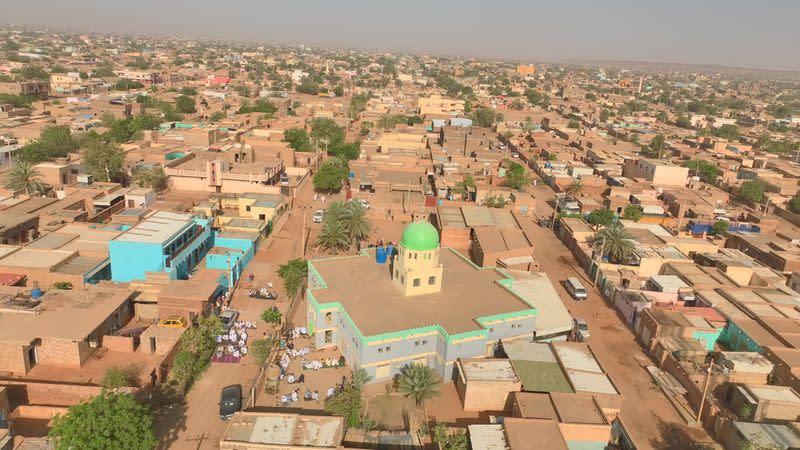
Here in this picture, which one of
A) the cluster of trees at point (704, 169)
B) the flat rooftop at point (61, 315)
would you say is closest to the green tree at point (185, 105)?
the flat rooftop at point (61, 315)

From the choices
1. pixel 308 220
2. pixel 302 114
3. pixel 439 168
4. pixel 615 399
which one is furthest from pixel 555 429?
pixel 302 114

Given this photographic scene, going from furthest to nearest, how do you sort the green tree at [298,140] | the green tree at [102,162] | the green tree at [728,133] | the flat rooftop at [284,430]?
1. the green tree at [728,133]
2. the green tree at [298,140]
3. the green tree at [102,162]
4. the flat rooftop at [284,430]

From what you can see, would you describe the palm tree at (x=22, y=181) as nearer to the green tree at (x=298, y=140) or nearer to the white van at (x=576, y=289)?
the green tree at (x=298, y=140)

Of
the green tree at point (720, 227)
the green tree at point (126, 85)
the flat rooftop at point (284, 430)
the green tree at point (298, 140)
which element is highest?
the green tree at point (126, 85)

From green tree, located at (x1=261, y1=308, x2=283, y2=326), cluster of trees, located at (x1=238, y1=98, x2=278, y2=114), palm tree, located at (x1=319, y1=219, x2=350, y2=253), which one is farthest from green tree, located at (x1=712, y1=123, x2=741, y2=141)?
green tree, located at (x1=261, y1=308, x2=283, y2=326)

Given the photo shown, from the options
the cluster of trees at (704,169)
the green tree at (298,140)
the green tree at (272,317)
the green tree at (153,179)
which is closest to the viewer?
the green tree at (272,317)

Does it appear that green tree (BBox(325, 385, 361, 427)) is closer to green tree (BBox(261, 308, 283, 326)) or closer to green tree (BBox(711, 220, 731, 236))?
green tree (BBox(261, 308, 283, 326))

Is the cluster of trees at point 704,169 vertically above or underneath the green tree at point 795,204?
above

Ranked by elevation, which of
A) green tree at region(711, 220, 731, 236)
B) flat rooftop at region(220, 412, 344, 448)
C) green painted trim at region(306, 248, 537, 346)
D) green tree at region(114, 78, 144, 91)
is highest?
green tree at region(114, 78, 144, 91)

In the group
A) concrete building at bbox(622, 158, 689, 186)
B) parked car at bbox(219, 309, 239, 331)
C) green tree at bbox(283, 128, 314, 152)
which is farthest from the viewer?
green tree at bbox(283, 128, 314, 152)
